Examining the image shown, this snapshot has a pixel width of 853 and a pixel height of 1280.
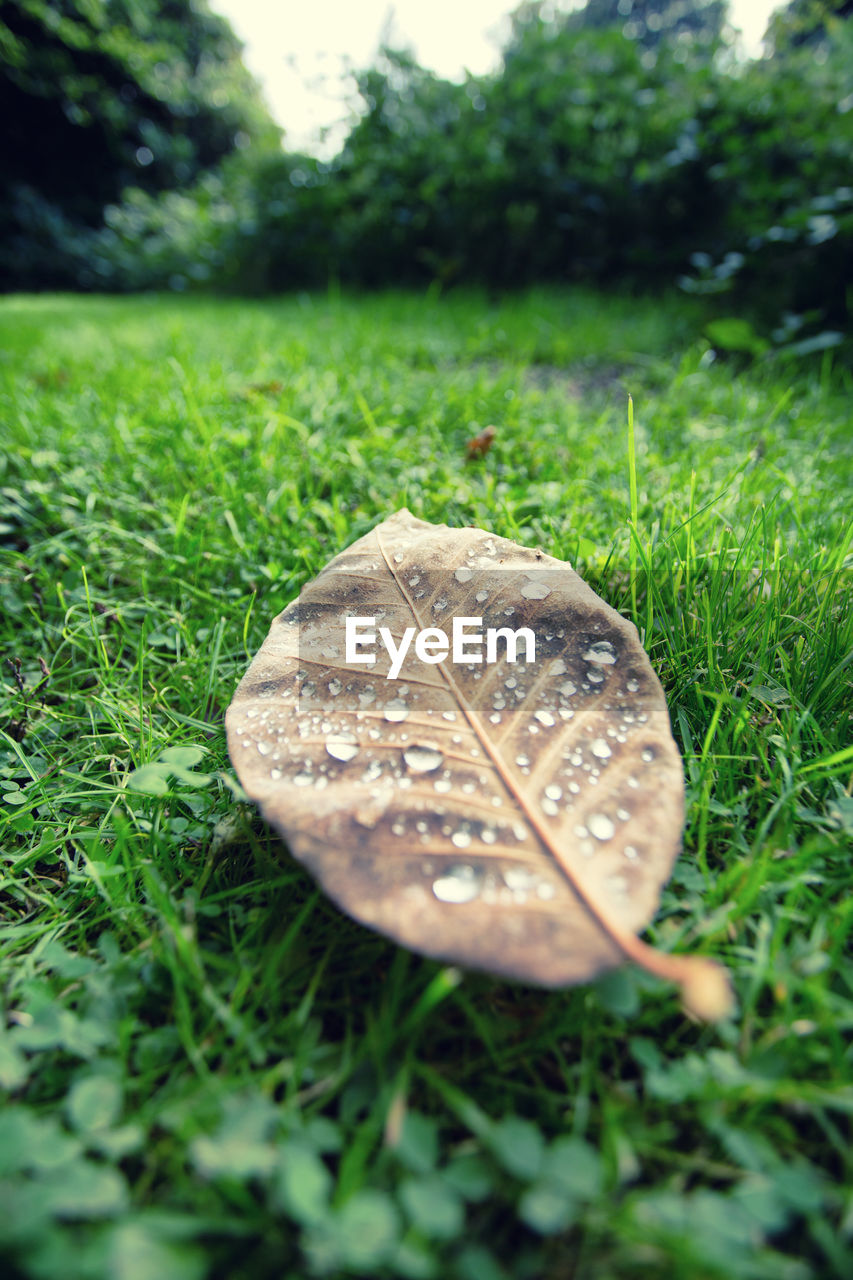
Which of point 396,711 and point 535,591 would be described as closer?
point 396,711

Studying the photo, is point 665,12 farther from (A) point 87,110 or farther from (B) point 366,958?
(B) point 366,958

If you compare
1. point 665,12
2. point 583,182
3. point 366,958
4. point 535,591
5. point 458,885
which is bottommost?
point 366,958

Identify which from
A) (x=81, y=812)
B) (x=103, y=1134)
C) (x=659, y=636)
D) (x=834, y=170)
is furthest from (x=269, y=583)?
(x=834, y=170)

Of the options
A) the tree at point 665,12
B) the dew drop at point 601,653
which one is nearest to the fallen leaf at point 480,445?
the dew drop at point 601,653

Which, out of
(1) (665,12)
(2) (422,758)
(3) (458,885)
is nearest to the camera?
(3) (458,885)

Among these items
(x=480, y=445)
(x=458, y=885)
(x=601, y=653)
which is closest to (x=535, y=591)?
(x=601, y=653)

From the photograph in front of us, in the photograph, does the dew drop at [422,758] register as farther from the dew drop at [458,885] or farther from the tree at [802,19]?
the tree at [802,19]
